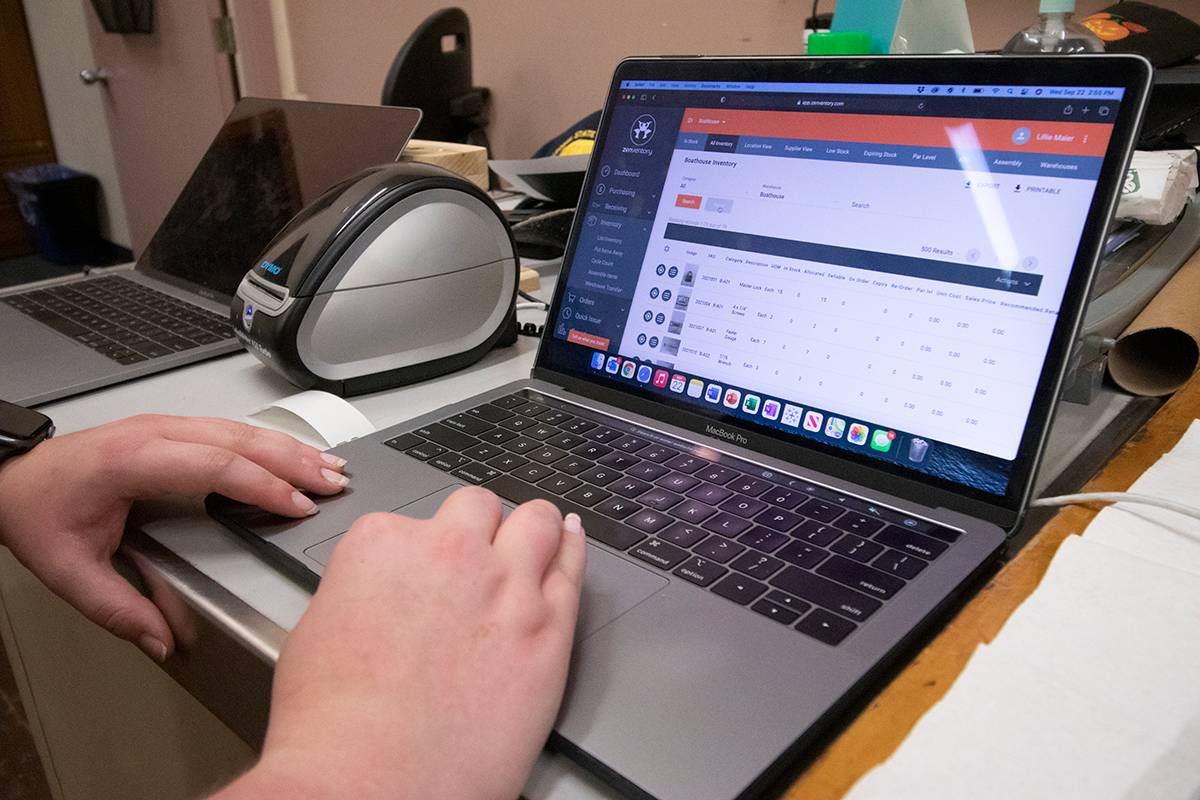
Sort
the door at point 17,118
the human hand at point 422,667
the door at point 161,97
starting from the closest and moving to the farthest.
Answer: the human hand at point 422,667
the door at point 161,97
the door at point 17,118

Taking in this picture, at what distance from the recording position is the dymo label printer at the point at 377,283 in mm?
650

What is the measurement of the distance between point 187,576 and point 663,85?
0.46 m

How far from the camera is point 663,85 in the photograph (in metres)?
0.60

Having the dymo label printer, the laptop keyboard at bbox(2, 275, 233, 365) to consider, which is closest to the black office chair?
the laptop keyboard at bbox(2, 275, 233, 365)

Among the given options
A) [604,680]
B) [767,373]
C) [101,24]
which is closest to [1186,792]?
[604,680]

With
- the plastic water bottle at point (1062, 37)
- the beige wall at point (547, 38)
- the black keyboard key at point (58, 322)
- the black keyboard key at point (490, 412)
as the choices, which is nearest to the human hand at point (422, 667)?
the black keyboard key at point (490, 412)

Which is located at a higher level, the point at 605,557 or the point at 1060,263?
the point at 1060,263

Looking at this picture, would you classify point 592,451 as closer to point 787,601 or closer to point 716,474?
point 716,474

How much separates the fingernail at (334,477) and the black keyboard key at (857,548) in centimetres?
29

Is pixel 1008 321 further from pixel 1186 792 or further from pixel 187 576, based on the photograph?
pixel 187 576

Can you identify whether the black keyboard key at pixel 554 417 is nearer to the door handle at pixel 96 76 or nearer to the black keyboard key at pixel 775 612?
the black keyboard key at pixel 775 612

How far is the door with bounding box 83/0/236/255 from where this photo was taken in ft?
8.92

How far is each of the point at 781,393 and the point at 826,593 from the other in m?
0.17

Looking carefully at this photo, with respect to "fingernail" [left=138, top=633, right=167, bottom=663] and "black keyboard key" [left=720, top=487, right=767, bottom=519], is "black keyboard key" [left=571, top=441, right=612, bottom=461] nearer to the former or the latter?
"black keyboard key" [left=720, top=487, right=767, bottom=519]
